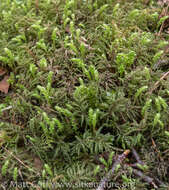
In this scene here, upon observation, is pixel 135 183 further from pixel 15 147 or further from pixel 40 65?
pixel 40 65

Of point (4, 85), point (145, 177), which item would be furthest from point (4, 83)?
point (145, 177)

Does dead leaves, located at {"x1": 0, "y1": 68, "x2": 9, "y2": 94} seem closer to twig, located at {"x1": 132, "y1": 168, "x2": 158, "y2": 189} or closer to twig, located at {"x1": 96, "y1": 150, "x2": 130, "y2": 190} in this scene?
twig, located at {"x1": 96, "y1": 150, "x2": 130, "y2": 190}

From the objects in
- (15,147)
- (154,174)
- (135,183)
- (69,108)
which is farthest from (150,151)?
(15,147)

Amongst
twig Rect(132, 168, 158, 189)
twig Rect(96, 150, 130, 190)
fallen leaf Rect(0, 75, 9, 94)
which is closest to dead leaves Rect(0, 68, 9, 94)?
fallen leaf Rect(0, 75, 9, 94)

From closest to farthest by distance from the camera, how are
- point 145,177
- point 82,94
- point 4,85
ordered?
point 145,177 → point 82,94 → point 4,85

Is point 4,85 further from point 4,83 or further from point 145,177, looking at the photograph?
point 145,177

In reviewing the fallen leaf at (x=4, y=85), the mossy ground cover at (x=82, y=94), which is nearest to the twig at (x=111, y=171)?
the mossy ground cover at (x=82, y=94)

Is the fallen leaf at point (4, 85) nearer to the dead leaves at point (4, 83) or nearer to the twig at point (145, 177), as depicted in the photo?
the dead leaves at point (4, 83)

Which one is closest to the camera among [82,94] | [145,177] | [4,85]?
[145,177]

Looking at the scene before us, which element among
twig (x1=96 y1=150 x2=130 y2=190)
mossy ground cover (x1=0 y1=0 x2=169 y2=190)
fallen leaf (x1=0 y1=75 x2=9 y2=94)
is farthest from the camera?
fallen leaf (x1=0 y1=75 x2=9 y2=94)
